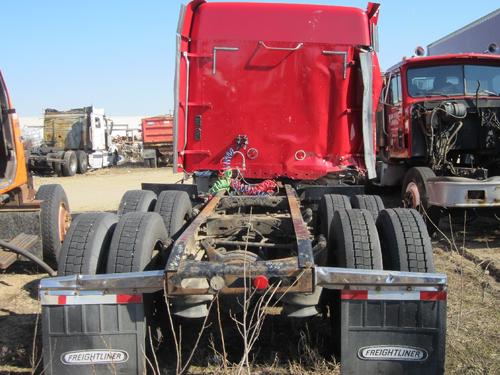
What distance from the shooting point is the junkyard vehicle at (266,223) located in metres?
3.05

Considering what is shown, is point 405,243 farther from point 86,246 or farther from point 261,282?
point 86,246

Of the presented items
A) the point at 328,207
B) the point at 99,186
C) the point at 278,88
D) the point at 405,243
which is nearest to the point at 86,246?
the point at 405,243

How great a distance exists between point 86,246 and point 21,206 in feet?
9.71

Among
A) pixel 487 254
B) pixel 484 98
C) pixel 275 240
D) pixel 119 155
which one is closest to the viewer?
pixel 275 240

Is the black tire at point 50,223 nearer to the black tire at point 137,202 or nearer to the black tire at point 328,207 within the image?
the black tire at point 137,202

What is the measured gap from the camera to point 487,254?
22.6ft

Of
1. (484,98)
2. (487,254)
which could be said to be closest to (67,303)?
(487,254)

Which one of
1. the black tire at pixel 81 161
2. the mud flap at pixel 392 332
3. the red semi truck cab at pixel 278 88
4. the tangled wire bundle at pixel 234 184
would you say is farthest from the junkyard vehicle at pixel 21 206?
the black tire at pixel 81 161

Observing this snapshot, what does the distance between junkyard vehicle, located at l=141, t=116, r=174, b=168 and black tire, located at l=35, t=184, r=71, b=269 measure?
1923 centimetres

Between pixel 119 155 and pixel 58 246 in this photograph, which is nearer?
pixel 58 246

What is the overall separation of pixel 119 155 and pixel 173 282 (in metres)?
27.6

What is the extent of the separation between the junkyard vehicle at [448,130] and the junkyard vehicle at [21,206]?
4.68 m

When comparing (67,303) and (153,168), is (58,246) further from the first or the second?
(153,168)

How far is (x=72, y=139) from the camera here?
78.6ft
